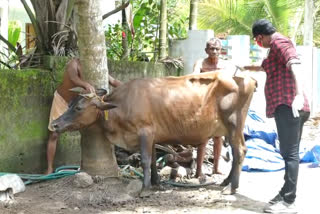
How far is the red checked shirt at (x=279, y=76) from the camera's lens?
226 inches

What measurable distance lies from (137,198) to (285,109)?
1987 millimetres

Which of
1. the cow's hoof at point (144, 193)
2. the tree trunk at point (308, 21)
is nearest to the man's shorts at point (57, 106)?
the cow's hoof at point (144, 193)

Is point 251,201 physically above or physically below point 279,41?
below

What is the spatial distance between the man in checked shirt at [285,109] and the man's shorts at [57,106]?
2.84m

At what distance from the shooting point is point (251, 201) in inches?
253

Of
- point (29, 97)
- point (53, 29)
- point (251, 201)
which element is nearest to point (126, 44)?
point (53, 29)

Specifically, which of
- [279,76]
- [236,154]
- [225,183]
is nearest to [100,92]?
[236,154]

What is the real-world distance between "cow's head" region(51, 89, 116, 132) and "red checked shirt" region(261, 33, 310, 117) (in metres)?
1.83

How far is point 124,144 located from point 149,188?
0.62m

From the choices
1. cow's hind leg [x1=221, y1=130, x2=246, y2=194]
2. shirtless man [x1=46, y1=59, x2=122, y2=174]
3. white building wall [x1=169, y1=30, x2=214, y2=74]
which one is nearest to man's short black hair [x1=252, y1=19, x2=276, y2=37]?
cow's hind leg [x1=221, y1=130, x2=246, y2=194]

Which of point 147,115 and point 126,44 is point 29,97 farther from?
point 126,44

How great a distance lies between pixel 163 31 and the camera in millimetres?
11078

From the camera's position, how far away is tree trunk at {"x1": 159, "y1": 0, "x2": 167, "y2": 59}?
10938 millimetres

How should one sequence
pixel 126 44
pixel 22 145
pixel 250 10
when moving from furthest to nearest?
1. pixel 250 10
2. pixel 126 44
3. pixel 22 145
